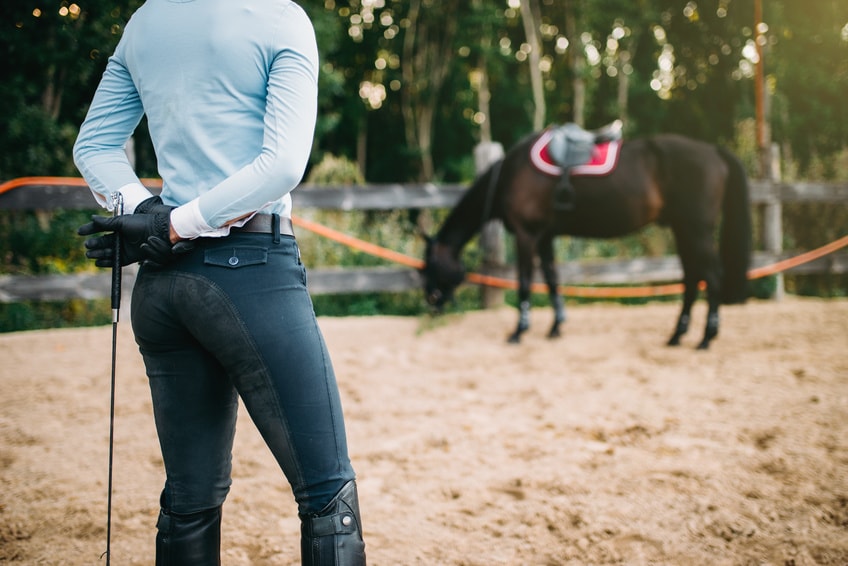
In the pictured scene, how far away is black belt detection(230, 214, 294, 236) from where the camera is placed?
3.89 ft

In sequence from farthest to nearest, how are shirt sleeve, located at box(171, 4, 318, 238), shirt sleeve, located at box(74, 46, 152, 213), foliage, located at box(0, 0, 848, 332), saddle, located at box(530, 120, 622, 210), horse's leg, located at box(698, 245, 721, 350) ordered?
foliage, located at box(0, 0, 848, 332) → saddle, located at box(530, 120, 622, 210) → horse's leg, located at box(698, 245, 721, 350) → shirt sleeve, located at box(74, 46, 152, 213) → shirt sleeve, located at box(171, 4, 318, 238)

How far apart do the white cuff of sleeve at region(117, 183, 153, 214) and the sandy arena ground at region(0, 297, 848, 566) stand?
121cm

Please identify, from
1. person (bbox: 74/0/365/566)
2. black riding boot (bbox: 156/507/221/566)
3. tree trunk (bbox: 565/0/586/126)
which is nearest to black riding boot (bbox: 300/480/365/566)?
person (bbox: 74/0/365/566)

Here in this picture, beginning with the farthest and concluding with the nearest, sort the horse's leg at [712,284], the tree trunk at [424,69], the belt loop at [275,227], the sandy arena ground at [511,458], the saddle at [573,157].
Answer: the tree trunk at [424,69] → the saddle at [573,157] → the horse's leg at [712,284] → the sandy arena ground at [511,458] → the belt loop at [275,227]

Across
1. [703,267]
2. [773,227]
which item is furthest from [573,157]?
[773,227]

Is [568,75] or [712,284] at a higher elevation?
[568,75]

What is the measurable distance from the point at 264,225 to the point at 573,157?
13.9ft

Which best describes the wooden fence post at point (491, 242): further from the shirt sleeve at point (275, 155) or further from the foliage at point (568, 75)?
the foliage at point (568, 75)

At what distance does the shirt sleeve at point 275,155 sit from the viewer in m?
1.10

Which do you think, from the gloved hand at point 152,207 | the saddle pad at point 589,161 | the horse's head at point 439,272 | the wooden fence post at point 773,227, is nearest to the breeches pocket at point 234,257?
the gloved hand at point 152,207

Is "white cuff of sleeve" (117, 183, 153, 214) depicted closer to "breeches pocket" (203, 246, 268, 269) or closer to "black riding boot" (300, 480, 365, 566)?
"breeches pocket" (203, 246, 268, 269)

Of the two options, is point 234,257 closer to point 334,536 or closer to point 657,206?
point 334,536

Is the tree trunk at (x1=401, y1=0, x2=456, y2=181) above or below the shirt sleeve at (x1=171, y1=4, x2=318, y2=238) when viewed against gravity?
above

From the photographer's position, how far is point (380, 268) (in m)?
5.99
